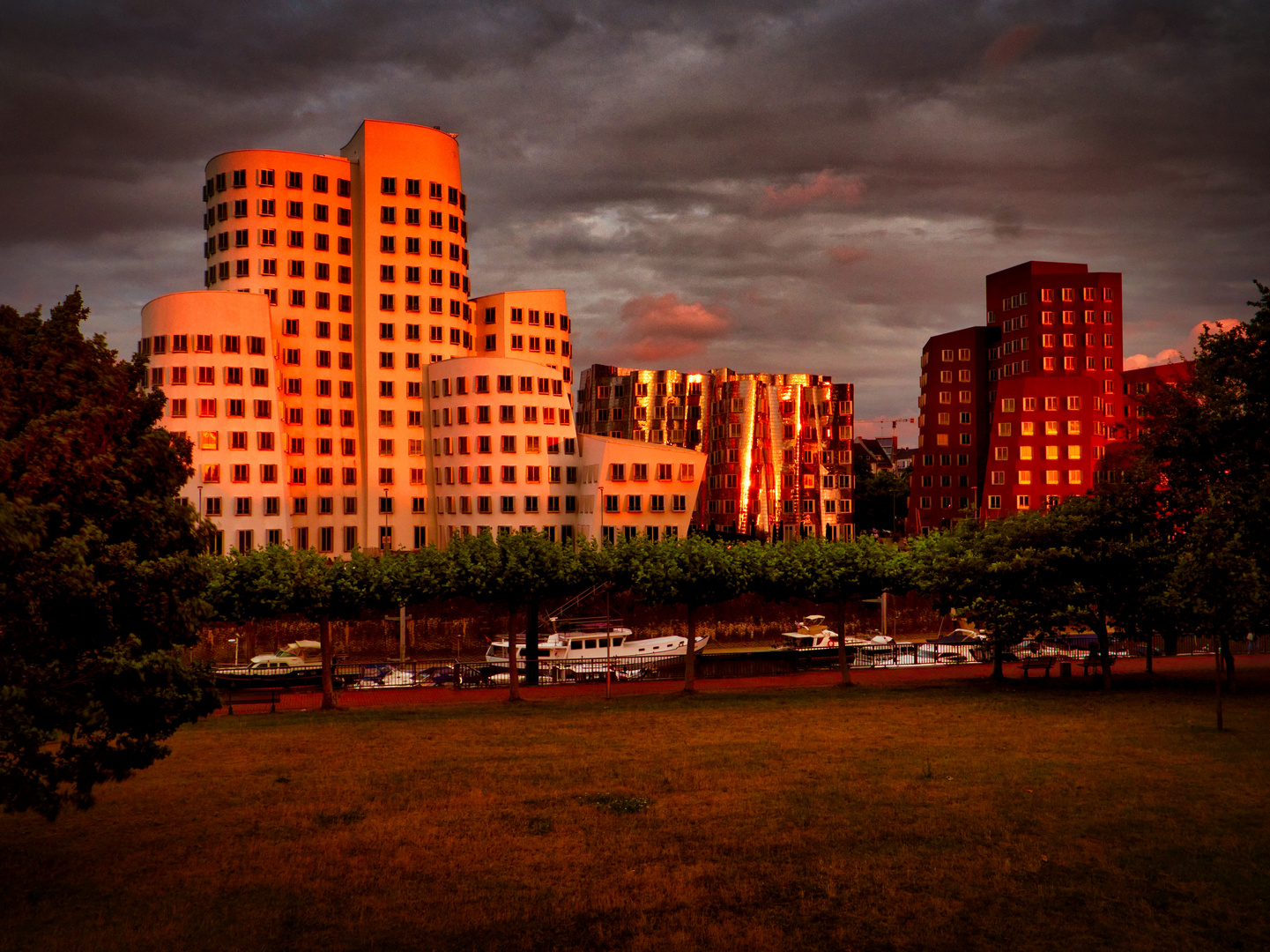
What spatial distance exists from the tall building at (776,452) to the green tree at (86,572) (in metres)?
137

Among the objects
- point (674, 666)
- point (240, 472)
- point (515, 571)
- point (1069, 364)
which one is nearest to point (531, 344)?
point (240, 472)

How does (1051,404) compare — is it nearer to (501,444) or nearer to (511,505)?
(511,505)

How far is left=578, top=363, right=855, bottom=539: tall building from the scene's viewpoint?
157 meters

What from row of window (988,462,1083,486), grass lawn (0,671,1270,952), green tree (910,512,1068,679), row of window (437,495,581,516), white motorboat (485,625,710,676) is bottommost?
white motorboat (485,625,710,676)

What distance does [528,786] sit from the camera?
23406 millimetres

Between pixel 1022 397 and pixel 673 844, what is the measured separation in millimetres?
107459

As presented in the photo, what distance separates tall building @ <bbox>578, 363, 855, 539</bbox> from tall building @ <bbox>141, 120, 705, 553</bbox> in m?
55.8

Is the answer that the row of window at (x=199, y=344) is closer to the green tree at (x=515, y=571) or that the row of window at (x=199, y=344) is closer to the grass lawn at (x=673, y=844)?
the green tree at (x=515, y=571)

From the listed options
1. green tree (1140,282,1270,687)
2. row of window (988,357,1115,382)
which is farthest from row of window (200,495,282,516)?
row of window (988,357,1115,382)

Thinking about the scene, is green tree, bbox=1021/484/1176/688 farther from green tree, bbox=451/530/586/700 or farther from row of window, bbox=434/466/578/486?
row of window, bbox=434/466/578/486

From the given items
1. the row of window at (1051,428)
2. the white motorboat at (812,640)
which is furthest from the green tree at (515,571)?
the row of window at (1051,428)

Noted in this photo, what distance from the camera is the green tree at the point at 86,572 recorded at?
14.5m

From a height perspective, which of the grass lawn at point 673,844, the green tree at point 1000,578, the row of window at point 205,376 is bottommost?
the grass lawn at point 673,844

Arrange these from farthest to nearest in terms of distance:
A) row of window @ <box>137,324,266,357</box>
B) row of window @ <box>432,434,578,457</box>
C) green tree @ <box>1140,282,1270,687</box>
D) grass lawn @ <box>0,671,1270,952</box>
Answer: row of window @ <box>432,434,578,457</box> → row of window @ <box>137,324,266,357</box> → green tree @ <box>1140,282,1270,687</box> → grass lawn @ <box>0,671,1270,952</box>
